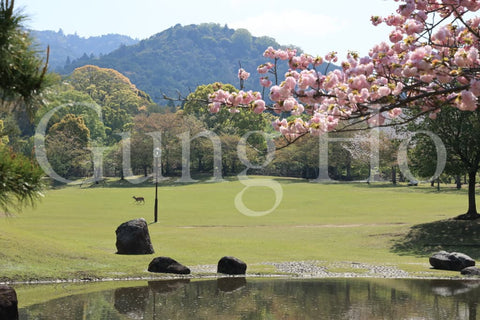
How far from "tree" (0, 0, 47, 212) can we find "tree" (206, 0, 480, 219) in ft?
15.0

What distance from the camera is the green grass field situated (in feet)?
76.5

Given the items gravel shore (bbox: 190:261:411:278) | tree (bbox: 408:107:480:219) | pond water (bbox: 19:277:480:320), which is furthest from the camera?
tree (bbox: 408:107:480:219)

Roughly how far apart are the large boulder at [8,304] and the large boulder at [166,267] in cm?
817

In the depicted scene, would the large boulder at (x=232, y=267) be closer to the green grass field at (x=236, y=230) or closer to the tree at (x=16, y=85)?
the green grass field at (x=236, y=230)

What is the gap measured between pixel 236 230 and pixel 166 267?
57.1ft

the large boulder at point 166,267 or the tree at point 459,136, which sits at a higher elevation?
the tree at point 459,136

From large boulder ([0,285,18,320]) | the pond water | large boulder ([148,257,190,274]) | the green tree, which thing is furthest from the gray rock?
the green tree

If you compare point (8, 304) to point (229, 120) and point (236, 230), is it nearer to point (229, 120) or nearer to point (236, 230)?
point (236, 230)

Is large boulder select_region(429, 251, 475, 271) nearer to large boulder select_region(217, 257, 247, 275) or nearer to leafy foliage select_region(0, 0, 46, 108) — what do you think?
large boulder select_region(217, 257, 247, 275)

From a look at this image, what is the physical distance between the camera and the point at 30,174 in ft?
30.6

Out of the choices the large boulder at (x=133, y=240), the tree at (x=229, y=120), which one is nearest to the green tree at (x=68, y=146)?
the tree at (x=229, y=120)

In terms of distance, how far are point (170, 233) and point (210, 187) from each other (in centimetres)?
4213

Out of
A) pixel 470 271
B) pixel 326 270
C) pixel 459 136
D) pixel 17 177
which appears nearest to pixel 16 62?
pixel 17 177

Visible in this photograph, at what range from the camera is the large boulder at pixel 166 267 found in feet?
71.8
